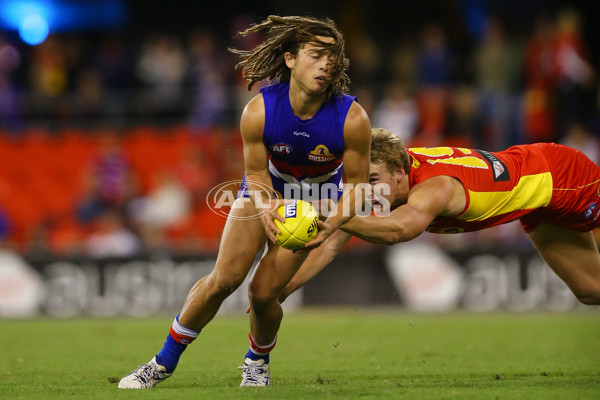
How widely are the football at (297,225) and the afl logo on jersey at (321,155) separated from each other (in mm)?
520

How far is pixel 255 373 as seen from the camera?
6.60 metres

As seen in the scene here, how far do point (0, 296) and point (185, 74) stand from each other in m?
5.76

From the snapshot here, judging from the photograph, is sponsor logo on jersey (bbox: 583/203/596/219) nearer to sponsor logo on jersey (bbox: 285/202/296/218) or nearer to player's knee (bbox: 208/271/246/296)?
sponsor logo on jersey (bbox: 285/202/296/218)

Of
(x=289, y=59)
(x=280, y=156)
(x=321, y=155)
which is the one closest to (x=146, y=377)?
(x=280, y=156)

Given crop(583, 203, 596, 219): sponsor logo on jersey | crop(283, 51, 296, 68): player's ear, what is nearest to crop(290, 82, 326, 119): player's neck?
crop(283, 51, 296, 68): player's ear

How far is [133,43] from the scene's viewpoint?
20000 mm

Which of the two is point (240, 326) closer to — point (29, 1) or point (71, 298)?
point (71, 298)

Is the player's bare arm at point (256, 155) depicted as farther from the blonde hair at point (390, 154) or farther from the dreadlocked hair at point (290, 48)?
the blonde hair at point (390, 154)

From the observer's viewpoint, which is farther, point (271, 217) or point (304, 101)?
point (304, 101)

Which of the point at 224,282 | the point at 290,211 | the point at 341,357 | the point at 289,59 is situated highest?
the point at 289,59

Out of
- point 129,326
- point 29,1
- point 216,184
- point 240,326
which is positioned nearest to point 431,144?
point 216,184

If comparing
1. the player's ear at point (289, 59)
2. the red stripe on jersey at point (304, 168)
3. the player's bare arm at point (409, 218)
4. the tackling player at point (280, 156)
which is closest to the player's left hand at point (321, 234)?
the tackling player at point (280, 156)

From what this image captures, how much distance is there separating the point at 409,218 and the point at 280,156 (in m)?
1.05

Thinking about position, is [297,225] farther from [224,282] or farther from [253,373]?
[253,373]
